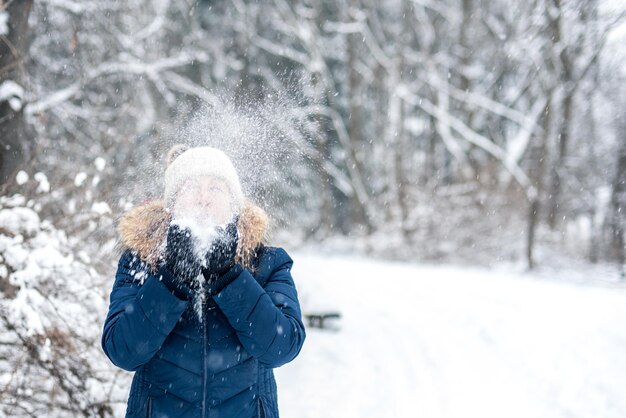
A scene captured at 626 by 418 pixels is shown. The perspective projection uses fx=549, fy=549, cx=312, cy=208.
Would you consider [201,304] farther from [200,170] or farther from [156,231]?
[200,170]

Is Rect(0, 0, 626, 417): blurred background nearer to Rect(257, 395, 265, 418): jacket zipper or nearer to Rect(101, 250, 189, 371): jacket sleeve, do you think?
Rect(101, 250, 189, 371): jacket sleeve

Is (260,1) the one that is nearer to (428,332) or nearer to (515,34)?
(515,34)

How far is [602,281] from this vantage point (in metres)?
9.83

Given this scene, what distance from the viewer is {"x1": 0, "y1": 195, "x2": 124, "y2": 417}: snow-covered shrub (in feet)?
10.4

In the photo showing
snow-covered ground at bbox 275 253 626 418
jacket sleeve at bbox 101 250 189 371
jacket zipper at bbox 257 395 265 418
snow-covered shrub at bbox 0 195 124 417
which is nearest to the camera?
jacket sleeve at bbox 101 250 189 371

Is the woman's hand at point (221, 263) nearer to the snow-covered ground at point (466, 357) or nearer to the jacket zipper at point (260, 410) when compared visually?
the jacket zipper at point (260, 410)

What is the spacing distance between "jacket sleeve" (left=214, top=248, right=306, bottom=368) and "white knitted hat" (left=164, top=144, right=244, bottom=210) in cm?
36

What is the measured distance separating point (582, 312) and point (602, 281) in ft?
15.9

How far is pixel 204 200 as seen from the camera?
1.97 meters

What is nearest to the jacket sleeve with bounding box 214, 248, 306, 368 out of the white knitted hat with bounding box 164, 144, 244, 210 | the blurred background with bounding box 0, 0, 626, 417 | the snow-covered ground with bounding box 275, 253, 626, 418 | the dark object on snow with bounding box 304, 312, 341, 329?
the white knitted hat with bounding box 164, 144, 244, 210

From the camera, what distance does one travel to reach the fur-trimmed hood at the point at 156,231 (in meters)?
2.01

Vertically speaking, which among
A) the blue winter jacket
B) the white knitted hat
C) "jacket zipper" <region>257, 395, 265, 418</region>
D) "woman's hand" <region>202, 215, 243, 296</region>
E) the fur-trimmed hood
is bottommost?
"jacket zipper" <region>257, 395, 265, 418</region>

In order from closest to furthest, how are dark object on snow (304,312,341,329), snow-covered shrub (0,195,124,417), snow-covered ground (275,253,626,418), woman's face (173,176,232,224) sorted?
woman's face (173,176,232,224), snow-covered shrub (0,195,124,417), snow-covered ground (275,253,626,418), dark object on snow (304,312,341,329)

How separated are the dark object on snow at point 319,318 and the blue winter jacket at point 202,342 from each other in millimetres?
3990
